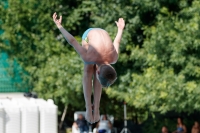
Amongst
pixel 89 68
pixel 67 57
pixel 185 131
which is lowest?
pixel 185 131

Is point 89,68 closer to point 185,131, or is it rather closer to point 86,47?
point 86,47

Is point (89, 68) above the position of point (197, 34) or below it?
below

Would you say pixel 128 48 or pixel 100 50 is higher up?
pixel 128 48

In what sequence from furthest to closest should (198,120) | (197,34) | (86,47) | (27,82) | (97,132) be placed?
1. (27,82)
2. (198,120)
3. (97,132)
4. (197,34)
5. (86,47)

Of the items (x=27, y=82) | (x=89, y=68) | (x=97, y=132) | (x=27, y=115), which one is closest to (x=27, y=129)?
(x=27, y=115)

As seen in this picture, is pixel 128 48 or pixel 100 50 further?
pixel 128 48

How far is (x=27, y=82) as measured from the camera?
1594cm

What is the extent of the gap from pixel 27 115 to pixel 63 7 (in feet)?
17.8

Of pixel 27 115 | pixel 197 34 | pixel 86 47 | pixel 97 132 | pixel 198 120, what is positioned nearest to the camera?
pixel 86 47

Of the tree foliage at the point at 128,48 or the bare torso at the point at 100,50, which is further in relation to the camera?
the tree foliage at the point at 128,48

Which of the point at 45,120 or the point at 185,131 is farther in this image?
the point at 185,131

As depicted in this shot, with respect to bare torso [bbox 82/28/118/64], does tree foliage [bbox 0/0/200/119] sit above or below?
above

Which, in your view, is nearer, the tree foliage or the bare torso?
the bare torso

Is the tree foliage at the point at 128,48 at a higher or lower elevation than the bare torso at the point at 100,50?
higher
